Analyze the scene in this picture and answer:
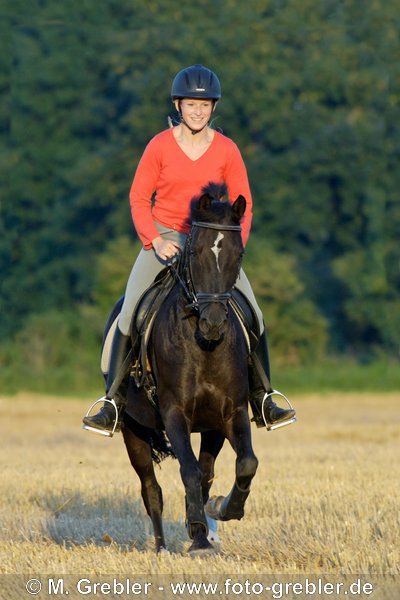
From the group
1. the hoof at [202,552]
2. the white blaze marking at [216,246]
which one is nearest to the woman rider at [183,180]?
the white blaze marking at [216,246]

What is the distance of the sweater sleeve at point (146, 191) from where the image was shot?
853cm

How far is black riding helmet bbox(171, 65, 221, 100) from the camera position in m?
8.41

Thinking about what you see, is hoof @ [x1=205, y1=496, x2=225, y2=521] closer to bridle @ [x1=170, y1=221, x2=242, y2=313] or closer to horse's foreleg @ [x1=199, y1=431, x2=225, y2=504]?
horse's foreleg @ [x1=199, y1=431, x2=225, y2=504]

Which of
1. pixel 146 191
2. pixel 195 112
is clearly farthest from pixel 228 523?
pixel 195 112

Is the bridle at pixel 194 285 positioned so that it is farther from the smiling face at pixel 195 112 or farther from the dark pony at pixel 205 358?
the smiling face at pixel 195 112

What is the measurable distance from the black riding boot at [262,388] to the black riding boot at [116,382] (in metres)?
0.88

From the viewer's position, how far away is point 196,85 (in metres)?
8.43

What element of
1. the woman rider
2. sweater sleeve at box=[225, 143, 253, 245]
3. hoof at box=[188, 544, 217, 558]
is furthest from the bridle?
hoof at box=[188, 544, 217, 558]

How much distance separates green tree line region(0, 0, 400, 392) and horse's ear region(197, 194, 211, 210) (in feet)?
101

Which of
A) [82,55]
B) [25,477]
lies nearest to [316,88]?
[82,55]

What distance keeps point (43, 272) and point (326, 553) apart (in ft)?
120

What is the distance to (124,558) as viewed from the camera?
8.04 meters

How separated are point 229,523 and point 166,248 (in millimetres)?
2929

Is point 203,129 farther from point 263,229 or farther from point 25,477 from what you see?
point 263,229
